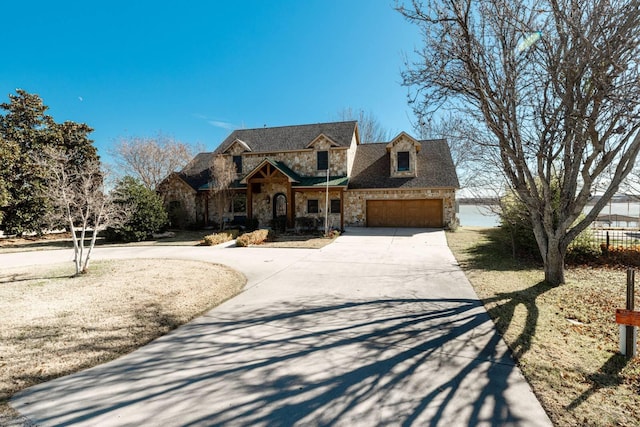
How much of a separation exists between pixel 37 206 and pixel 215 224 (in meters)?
10.6

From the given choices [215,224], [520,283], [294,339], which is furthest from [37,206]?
[520,283]

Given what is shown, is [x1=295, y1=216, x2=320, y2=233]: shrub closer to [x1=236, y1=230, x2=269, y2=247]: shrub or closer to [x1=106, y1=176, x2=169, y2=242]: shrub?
[x1=236, y1=230, x2=269, y2=247]: shrub

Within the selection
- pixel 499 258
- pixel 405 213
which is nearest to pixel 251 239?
pixel 499 258

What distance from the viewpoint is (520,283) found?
7.05 metres

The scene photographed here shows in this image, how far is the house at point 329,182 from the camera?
19031mm

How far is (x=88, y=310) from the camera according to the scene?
537 centimetres

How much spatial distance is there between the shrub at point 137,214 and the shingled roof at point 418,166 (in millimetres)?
12795

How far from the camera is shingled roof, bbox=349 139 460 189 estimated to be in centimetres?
1912

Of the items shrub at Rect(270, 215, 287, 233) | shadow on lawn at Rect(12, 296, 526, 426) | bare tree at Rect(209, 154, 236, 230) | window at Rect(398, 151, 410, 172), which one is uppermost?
window at Rect(398, 151, 410, 172)

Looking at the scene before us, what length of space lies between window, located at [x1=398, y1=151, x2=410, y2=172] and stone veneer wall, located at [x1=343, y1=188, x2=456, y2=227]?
1.94 metres

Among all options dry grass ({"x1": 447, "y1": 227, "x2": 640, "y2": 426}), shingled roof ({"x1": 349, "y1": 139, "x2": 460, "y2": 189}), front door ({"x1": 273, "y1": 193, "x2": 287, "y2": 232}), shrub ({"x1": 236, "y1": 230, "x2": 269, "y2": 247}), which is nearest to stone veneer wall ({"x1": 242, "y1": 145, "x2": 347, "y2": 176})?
shingled roof ({"x1": 349, "y1": 139, "x2": 460, "y2": 189})

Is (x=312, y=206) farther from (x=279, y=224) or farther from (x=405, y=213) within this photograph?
(x=405, y=213)

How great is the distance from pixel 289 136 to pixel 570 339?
834 inches

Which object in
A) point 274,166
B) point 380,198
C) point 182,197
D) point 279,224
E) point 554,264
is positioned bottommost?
point 554,264
